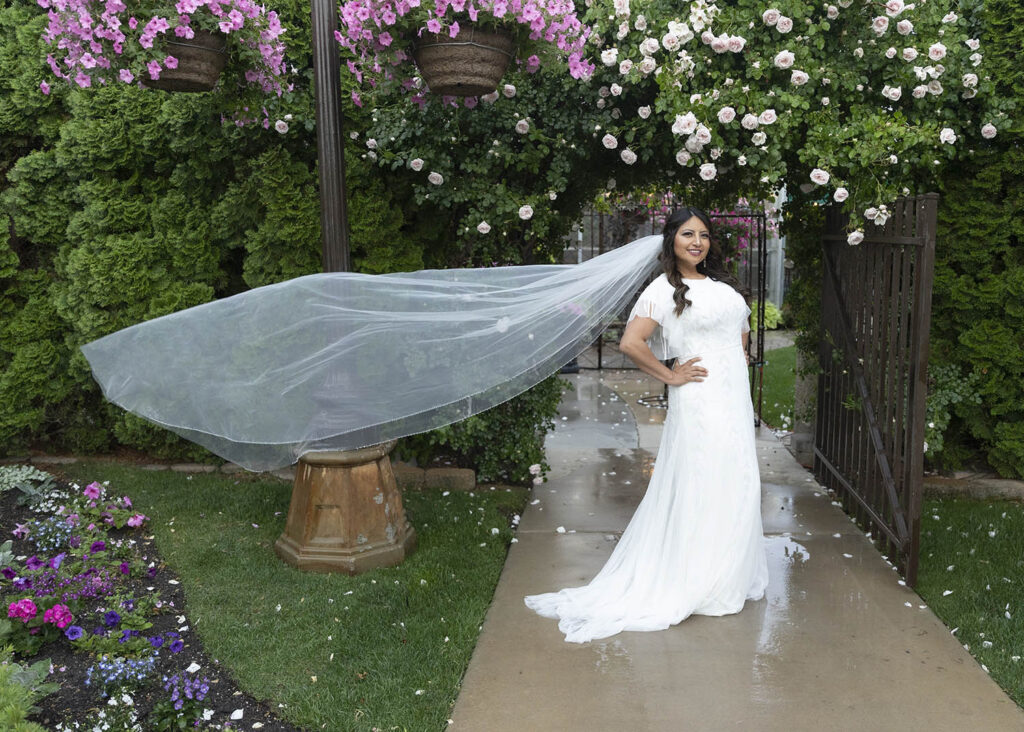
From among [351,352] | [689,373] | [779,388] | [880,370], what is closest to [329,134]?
[351,352]

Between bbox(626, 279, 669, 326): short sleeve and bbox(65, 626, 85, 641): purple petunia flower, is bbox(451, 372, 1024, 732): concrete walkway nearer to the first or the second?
bbox(626, 279, 669, 326): short sleeve

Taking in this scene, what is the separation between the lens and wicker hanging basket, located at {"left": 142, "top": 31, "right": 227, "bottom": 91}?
3775mm

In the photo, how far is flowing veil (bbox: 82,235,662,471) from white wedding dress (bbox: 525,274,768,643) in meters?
0.43

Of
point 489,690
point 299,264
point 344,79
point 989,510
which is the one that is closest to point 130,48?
point 344,79

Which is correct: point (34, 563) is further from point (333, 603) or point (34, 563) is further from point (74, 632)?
point (333, 603)

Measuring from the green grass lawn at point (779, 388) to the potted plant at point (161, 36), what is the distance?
4394 mm

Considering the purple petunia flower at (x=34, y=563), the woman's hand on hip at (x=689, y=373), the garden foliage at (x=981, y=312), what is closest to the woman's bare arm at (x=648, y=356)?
the woman's hand on hip at (x=689, y=373)

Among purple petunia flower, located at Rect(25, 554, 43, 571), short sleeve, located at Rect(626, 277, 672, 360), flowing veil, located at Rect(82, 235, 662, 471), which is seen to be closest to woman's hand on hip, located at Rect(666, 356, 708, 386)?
short sleeve, located at Rect(626, 277, 672, 360)

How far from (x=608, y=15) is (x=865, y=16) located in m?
1.32

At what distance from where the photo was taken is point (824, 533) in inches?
188

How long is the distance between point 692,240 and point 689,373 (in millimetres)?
597

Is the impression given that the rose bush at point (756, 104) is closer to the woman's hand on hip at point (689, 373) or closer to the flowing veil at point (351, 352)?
the flowing veil at point (351, 352)

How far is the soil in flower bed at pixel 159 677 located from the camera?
9.69 feet

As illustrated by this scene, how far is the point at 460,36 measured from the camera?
11.9ft
